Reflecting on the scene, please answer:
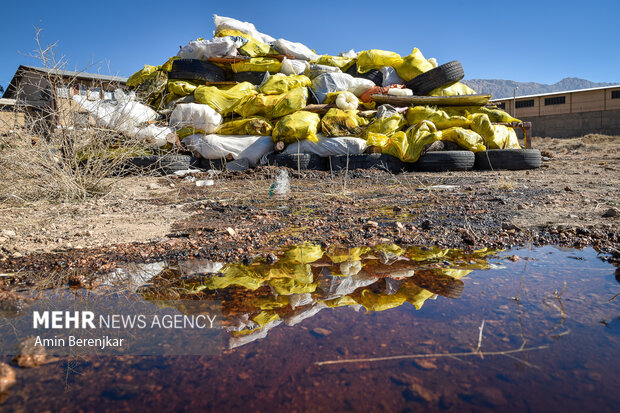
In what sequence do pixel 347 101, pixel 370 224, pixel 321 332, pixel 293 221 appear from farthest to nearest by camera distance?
1. pixel 347 101
2. pixel 293 221
3. pixel 370 224
4. pixel 321 332

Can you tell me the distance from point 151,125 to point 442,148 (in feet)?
13.3

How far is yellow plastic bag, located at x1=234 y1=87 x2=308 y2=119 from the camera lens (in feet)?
18.3

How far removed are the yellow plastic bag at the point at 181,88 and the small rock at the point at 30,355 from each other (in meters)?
5.42

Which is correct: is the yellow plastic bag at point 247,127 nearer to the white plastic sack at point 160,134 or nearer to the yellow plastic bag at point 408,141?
the white plastic sack at point 160,134

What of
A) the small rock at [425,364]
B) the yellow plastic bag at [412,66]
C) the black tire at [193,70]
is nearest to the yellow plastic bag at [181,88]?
the black tire at [193,70]

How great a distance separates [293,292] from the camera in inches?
55.2

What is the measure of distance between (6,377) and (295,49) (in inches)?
255

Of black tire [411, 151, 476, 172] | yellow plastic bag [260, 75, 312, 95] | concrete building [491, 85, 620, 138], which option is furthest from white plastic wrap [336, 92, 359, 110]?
concrete building [491, 85, 620, 138]

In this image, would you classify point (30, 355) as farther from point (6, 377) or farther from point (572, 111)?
point (572, 111)

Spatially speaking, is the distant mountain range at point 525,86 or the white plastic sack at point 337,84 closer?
the white plastic sack at point 337,84

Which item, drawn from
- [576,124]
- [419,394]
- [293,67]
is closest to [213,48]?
[293,67]

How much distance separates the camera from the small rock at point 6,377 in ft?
2.78

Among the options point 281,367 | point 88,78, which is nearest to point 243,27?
point 281,367

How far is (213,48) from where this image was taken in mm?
6074
